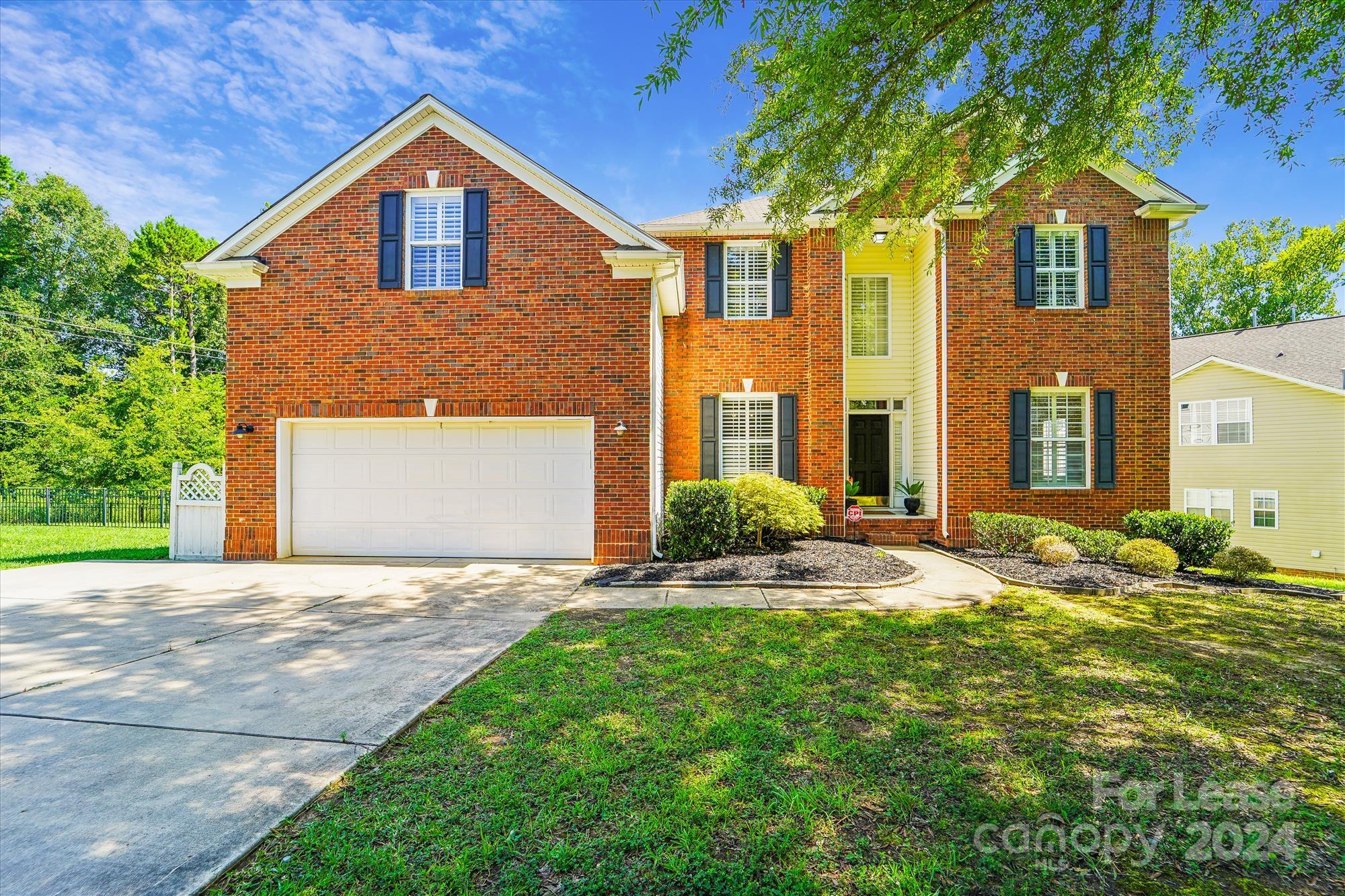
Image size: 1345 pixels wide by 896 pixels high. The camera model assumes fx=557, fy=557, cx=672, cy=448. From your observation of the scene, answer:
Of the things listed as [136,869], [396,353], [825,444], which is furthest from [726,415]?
[136,869]

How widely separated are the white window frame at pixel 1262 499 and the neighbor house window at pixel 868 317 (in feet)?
44.2

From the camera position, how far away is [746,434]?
40.1 feet

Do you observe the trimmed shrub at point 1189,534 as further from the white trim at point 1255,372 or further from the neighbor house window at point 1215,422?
the neighbor house window at point 1215,422

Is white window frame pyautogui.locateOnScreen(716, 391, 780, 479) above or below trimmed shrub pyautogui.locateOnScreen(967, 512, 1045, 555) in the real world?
above

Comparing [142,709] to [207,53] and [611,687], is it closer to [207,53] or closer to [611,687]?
[611,687]

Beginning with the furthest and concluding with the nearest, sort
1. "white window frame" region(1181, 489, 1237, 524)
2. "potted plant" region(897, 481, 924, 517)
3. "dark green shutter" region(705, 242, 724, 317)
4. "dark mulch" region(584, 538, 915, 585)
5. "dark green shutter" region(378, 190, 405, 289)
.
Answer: "white window frame" region(1181, 489, 1237, 524)
"dark green shutter" region(705, 242, 724, 317)
"potted plant" region(897, 481, 924, 517)
"dark green shutter" region(378, 190, 405, 289)
"dark mulch" region(584, 538, 915, 585)

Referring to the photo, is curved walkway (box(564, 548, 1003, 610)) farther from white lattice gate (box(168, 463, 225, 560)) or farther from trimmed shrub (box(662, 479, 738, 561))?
white lattice gate (box(168, 463, 225, 560))

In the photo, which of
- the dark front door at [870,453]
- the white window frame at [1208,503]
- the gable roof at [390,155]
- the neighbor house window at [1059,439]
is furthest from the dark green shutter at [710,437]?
the white window frame at [1208,503]

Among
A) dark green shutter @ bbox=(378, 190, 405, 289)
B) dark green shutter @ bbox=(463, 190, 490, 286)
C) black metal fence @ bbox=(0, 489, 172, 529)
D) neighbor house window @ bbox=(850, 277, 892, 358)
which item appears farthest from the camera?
black metal fence @ bbox=(0, 489, 172, 529)

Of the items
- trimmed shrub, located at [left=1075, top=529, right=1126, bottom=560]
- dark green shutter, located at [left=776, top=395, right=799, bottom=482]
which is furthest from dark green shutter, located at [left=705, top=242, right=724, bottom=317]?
trimmed shrub, located at [left=1075, top=529, right=1126, bottom=560]

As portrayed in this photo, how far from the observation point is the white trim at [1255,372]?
48.3 feet

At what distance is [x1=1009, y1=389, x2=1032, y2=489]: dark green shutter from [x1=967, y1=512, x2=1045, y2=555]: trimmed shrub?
2.72 feet

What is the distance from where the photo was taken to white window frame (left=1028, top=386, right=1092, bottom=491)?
11.1 metres

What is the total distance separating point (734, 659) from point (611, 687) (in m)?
1.17
